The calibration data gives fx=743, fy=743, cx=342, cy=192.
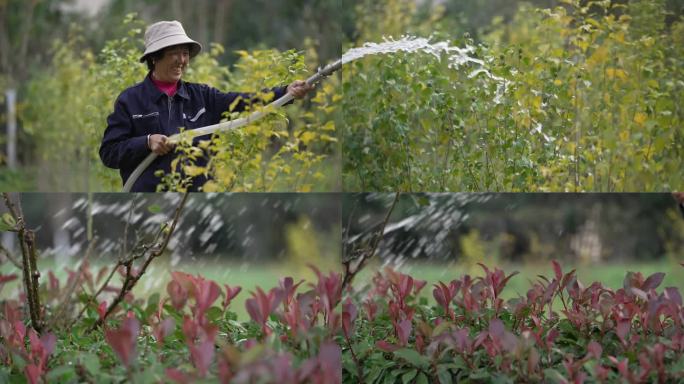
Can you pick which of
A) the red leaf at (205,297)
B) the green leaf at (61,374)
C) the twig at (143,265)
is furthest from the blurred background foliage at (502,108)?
the green leaf at (61,374)

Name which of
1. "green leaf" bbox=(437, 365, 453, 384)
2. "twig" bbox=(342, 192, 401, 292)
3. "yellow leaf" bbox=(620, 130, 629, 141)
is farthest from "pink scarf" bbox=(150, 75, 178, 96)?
"yellow leaf" bbox=(620, 130, 629, 141)

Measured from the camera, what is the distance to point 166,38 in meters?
2.81

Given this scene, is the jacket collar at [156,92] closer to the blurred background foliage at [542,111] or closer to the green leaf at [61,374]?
the blurred background foliage at [542,111]

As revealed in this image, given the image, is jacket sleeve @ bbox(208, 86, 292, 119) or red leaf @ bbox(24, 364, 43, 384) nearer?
red leaf @ bbox(24, 364, 43, 384)

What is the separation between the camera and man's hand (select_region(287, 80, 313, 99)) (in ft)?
8.85

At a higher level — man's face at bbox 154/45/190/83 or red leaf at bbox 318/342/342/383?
man's face at bbox 154/45/190/83

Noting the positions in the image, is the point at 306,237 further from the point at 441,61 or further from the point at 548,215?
the point at 548,215

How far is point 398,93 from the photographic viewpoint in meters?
2.82

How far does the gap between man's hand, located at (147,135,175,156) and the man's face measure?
0.24 metres

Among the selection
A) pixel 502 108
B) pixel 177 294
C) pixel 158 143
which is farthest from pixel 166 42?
pixel 502 108

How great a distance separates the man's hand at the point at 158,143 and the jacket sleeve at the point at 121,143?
0.02m

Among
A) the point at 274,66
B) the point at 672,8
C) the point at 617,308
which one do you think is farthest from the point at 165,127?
the point at 672,8

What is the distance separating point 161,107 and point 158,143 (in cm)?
15

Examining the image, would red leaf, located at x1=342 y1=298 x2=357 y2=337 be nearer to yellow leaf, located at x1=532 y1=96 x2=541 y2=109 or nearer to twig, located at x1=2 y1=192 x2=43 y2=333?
twig, located at x1=2 y1=192 x2=43 y2=333
